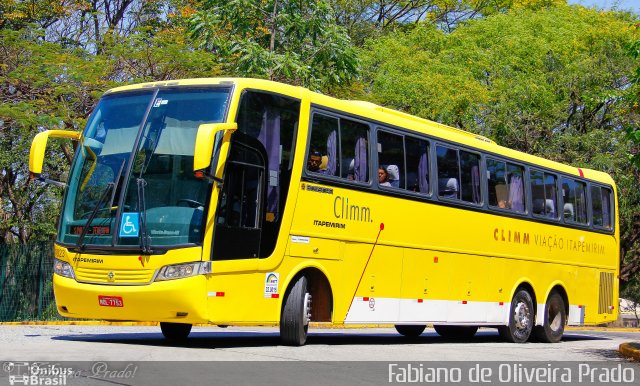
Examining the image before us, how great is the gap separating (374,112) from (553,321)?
293 inches

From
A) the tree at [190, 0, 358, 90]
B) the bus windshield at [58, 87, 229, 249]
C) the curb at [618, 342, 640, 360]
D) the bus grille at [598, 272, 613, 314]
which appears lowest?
the curb at [618, 342, 640, 360]

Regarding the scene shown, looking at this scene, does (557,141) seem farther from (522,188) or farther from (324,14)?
(522,188)

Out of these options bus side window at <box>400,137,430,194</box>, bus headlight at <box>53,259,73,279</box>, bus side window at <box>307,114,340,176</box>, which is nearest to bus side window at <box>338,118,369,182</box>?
bus side window at <box>307,114,340,176</box>

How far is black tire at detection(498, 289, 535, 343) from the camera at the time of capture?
19.0 metres

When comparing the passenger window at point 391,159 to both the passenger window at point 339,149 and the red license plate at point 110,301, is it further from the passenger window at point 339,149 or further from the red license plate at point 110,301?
the red license plate at point 110,301

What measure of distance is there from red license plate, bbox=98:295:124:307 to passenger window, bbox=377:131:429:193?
4.69 m

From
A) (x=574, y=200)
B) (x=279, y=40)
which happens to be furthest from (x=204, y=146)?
(x=279, y=40)

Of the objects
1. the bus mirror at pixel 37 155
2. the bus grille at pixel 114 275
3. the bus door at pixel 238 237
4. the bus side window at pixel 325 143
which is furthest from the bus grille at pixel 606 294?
the bus mirror at pixel 37 155

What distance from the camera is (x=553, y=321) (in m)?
20.5

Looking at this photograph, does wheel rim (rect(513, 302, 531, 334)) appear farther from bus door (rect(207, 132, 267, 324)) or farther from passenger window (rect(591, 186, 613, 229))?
bus door (rect(207, 132, 267, 324))

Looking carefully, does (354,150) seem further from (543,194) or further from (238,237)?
(543,194)

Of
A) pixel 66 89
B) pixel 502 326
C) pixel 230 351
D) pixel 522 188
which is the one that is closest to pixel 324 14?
pixel 66 89

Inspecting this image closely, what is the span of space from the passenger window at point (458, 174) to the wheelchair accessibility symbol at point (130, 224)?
6.10 meters

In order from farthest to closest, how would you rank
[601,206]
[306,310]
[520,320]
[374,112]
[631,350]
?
[601,206], [520,320], [374,112], [631,350], [306,310]
